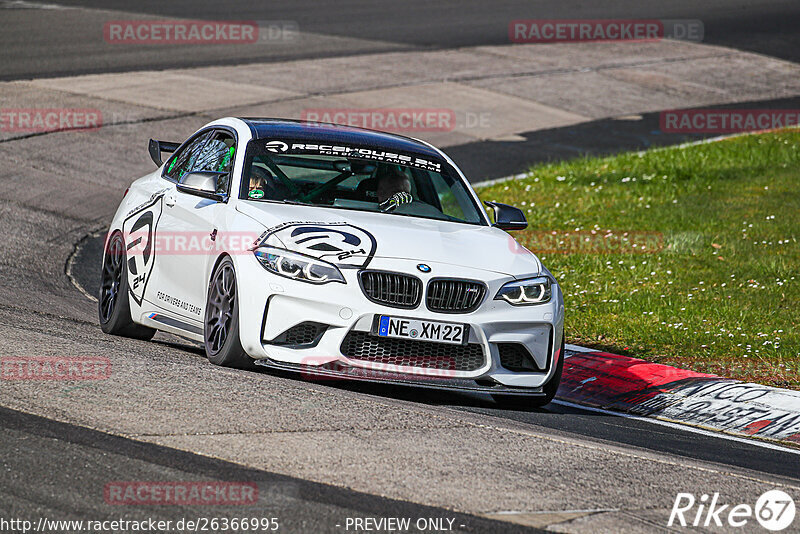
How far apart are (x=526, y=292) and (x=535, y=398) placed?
78 centimetres

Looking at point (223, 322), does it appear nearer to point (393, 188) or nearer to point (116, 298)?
point (393, 188)

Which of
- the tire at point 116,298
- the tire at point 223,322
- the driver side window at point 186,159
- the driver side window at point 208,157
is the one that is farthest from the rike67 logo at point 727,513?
the driver side window at point 186,159

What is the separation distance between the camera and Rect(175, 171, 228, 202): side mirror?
26.4ft

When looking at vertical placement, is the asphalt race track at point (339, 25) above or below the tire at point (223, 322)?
above

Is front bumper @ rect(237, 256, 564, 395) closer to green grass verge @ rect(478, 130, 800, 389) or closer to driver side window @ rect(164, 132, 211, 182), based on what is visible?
driver side window @ rect(164, 132, 211, 182)

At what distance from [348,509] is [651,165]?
14763mm

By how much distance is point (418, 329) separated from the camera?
23.6ft

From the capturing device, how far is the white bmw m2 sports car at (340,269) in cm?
721

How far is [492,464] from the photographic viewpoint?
580 centimetres

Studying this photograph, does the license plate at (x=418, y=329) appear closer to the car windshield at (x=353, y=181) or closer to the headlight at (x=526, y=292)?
the headlight at (x=526, y=292)

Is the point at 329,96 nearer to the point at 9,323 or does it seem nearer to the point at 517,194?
the point at 517,194

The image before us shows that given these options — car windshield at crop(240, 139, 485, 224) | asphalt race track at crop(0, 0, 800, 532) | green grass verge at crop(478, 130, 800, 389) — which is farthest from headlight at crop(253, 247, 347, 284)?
green grass verge at crop(478, 130, 800, 389)

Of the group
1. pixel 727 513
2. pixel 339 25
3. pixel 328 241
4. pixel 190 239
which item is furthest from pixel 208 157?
pixel 339 25

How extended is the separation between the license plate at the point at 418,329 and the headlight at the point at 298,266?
1.15 feet
